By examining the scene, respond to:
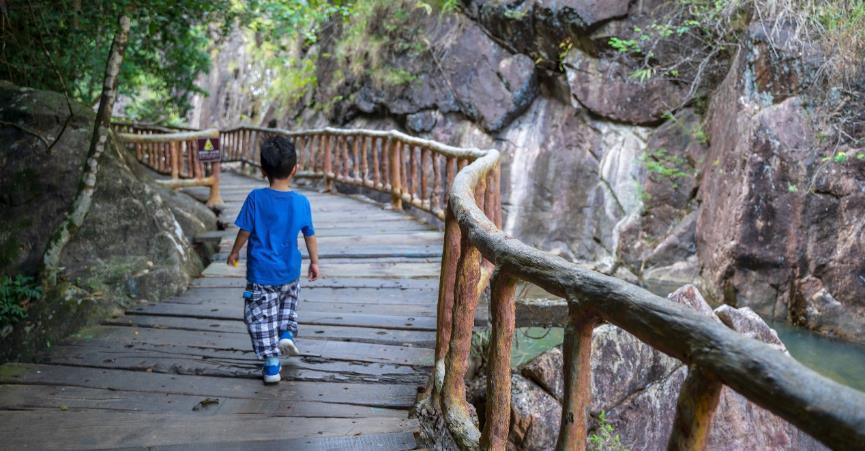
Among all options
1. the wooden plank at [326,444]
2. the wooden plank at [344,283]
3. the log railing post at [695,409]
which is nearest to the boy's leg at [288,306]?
the wooden plank at [326,444]

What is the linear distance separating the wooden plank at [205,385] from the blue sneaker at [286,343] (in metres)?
0.25

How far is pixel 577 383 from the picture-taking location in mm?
1814

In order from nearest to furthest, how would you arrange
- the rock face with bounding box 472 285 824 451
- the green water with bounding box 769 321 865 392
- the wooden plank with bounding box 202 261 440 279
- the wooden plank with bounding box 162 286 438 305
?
the rock face with bounding box 472 285 824 451, the wooden plank with bounding box 162 286 438 305, the wooden plank with bounding box 202 261 440 279, the green water with bounding box 769 321 865 392

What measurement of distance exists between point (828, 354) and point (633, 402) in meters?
4.75

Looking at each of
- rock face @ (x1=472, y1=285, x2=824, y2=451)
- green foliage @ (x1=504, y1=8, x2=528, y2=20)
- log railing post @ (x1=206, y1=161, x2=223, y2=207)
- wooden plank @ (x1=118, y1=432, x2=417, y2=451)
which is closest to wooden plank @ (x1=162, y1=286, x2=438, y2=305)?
rock face @ (x1=472, y1=285, x2=824, y2=451)

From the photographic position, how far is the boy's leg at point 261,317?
360 cm

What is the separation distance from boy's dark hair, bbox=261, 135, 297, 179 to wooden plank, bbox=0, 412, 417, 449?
1.25 metres

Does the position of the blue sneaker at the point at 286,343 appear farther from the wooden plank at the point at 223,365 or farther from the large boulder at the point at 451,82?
the large boulder at the point at 451,82

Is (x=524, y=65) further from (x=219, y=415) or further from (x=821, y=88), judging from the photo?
(x=219, y=415)

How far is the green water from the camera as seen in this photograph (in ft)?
24.5

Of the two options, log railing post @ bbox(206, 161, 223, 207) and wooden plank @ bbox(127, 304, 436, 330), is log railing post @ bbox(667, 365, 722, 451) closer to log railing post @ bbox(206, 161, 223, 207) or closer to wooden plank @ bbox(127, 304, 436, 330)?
wooden plank @ bbox(127, 304, 436, 330)

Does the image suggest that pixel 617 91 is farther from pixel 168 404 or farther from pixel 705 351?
pixel 705 351

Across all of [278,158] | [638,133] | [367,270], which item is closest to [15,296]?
[278,158]

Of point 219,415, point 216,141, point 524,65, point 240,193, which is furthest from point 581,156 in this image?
point 219,415
